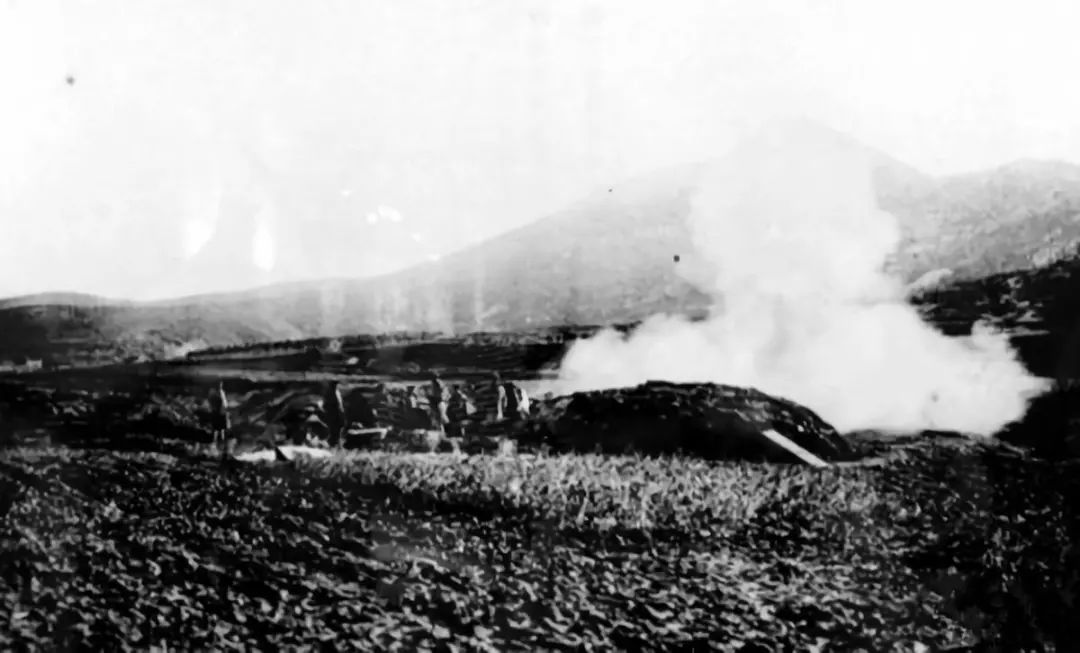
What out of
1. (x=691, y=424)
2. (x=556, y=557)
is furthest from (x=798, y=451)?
(x=556, y=557)

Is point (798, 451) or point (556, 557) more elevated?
point (798, 451)

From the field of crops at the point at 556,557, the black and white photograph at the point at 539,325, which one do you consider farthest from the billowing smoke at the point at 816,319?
the field of crops at the point at 556,557

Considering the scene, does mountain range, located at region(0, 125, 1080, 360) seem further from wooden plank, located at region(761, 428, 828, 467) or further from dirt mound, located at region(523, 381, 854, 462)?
wooden plank, located at region(761, 428, 828, 467)

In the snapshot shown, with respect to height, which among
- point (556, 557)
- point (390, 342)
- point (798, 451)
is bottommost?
point (556, 557)

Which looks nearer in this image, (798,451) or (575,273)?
(798,451)

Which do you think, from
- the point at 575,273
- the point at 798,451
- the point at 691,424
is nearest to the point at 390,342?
the point at 575,273

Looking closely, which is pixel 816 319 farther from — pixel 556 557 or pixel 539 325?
pixel 556 557
